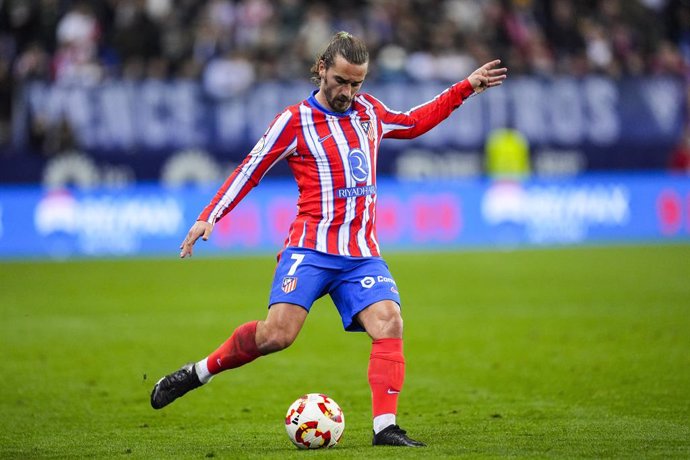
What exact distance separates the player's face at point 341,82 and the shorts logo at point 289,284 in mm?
1028

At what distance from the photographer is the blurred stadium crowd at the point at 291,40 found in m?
22.6

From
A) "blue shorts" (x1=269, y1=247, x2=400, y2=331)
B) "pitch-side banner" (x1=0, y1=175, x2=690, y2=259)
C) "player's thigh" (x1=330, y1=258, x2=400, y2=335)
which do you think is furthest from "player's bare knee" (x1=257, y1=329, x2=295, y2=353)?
"pitch-side banner" (x1=0, y1=175, x2=690, y2=259)

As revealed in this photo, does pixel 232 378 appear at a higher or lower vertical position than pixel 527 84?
lower

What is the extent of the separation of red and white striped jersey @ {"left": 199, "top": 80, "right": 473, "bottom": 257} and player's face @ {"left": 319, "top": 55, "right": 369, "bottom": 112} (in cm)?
9

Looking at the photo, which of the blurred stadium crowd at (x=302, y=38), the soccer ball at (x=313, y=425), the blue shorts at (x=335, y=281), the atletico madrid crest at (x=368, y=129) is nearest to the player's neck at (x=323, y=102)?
the atletico madrid crest at (x=368, y=129)

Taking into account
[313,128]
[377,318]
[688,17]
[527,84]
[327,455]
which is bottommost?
[327,455]

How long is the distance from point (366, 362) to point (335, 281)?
12.9 feet

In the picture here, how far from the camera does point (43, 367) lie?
34.6 feet

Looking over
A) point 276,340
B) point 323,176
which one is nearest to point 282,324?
point 276,340

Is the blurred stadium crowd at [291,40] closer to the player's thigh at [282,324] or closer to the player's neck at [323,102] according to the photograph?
the player's neck at [323,102]

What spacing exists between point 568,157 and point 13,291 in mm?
12787

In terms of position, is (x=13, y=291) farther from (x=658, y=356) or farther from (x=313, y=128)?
(x=313, y=128)

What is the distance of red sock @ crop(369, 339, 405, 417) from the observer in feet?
22.0

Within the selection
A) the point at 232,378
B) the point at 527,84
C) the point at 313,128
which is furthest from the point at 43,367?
the point at 527,84
